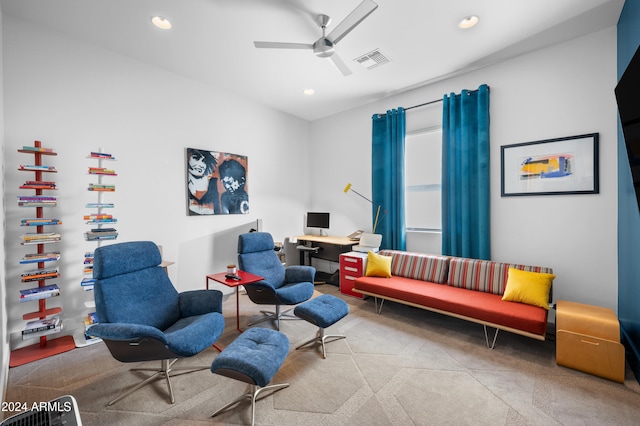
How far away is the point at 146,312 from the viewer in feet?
7.13

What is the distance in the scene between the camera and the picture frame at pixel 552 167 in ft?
9.05

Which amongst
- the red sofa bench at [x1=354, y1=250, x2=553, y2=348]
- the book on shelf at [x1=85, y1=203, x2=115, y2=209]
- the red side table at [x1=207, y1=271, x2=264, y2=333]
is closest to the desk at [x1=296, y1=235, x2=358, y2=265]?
the red sofa bench at [x1=354, y1=250, x2=553, y2=348]

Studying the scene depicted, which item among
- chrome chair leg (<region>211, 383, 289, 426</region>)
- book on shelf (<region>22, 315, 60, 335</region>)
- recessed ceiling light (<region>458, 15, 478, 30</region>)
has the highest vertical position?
recessed ceiling light (<region>458, 15, 478, 30</region>)

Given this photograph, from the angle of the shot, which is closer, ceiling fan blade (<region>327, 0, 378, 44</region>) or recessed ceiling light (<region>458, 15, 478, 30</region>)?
ceiling fan blade (<region>327, 0, 378, 44</region>)

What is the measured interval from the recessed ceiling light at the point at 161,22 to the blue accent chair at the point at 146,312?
208 centimetres

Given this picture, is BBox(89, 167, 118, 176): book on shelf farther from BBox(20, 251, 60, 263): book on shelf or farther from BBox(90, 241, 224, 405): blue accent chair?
BBox(90, 241, 224, 405): blue accent chair

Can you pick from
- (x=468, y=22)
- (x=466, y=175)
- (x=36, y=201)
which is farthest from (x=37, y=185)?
(x=466, y=175)

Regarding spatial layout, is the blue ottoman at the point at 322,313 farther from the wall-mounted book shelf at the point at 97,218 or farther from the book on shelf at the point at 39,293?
the book on shelf at the point at 39,293

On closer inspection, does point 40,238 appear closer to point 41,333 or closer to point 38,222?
point 38,222

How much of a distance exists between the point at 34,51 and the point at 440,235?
16.4 ft

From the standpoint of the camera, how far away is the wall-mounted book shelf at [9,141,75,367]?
7.90 ft

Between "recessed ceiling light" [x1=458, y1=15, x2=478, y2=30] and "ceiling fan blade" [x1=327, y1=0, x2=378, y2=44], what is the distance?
1035 millimetres

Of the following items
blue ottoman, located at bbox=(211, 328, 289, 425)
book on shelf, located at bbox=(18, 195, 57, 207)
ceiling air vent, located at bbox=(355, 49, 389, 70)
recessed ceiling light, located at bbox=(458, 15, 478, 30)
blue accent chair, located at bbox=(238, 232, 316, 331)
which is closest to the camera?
blue ottoman, located at bbox=(211, 328, 289, 425)

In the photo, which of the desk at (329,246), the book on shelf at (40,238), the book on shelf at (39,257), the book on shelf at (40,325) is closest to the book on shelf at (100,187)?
the book on shelf at (40,238)
